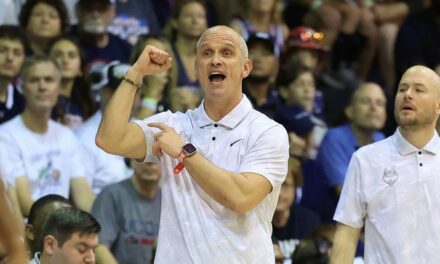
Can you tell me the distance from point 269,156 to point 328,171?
457 cm

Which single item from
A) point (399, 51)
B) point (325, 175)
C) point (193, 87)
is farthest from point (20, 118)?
point (399, 51)

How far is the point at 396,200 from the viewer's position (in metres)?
6.53

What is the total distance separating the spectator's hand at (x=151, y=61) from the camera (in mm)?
5629

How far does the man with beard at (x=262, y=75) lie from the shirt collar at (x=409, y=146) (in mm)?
3738

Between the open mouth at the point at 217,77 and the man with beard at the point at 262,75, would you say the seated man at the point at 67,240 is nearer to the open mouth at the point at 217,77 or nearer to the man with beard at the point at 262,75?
the open mouth at the point at 217,77

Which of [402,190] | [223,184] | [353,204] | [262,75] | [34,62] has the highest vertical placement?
[34,62]

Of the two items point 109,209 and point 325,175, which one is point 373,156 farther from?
point 325,175

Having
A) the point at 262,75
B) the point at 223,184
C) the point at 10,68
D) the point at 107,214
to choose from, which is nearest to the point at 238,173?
the point at 223,184

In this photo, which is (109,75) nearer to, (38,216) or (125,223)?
(125,223)

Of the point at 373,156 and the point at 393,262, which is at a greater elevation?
the point at 373,156

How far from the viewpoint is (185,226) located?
550 cm

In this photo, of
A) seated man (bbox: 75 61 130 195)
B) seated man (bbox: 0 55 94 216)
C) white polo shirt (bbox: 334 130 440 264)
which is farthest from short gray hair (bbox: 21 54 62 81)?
white polo shirt (bbox: 334 130 440 264)

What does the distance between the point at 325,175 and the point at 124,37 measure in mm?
2677

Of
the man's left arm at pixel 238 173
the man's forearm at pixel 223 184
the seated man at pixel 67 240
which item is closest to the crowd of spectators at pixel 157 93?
the seated man at pixel 67 240
